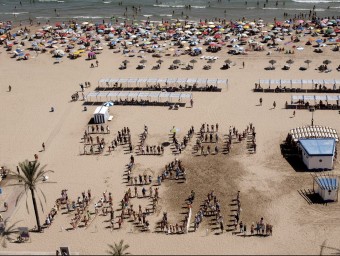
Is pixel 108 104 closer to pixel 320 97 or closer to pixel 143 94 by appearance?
pixel 143 94

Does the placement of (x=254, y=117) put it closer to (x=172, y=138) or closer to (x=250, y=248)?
(x=172, y=138)

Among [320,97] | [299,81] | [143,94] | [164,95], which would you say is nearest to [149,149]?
[164,95]

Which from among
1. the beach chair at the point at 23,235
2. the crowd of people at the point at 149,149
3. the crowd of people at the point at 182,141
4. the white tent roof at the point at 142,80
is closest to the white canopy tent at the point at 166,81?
the white tent roof at the point at 142,80

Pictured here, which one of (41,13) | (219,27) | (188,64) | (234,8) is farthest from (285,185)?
(41,13)

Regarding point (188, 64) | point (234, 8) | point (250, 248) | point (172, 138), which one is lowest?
point (250, 248)

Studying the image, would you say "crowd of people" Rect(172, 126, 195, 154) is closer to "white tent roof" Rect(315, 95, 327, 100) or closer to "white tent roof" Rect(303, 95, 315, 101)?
"white tent roof" Rect(303, 95, 315, 101)

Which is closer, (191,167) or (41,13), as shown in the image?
(191,167)

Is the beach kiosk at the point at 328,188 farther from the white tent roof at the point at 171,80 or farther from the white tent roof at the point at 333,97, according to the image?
the white tent roof at the point at 171,80

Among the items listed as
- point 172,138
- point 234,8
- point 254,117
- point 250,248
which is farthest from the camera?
point 234,8
